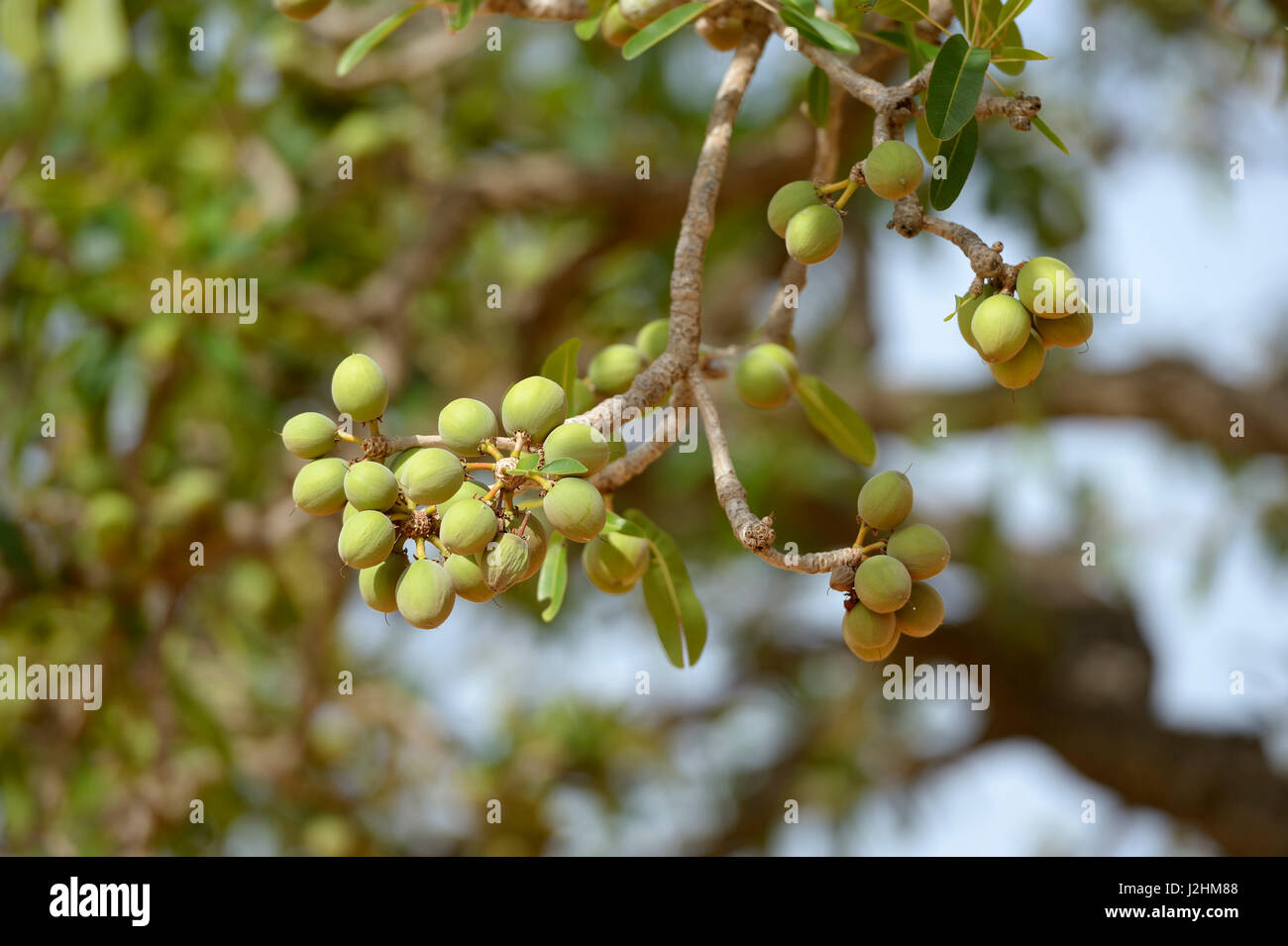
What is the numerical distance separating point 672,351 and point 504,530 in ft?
0.73

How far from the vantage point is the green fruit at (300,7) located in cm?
115

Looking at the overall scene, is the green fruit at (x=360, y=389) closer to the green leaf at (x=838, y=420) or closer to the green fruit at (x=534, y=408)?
the green fruit at (x=534, y=408)

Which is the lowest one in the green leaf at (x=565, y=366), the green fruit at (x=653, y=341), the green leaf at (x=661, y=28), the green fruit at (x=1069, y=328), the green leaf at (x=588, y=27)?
the green fruit at (x=1069, y=328)

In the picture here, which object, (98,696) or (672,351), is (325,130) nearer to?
(98,696)

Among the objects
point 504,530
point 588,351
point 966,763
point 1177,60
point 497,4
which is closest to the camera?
point 504,530

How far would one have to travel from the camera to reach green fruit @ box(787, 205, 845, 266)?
0.84 m

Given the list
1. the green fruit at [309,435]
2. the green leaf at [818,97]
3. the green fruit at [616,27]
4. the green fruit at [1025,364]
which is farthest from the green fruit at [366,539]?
the green leaf at [818,97]

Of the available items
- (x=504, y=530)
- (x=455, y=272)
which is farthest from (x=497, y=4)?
(x=455, y=272)

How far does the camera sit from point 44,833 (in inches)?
102

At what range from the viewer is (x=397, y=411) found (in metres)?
2.51

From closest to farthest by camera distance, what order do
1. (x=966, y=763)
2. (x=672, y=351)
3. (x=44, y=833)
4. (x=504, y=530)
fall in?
(x=504, y=530)
(x=672, y=351)
(x=44, y=833)
(x=966, y=763)

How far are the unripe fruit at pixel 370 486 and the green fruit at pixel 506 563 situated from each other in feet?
0.28

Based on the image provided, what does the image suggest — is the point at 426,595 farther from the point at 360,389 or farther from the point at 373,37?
the point at 373,37

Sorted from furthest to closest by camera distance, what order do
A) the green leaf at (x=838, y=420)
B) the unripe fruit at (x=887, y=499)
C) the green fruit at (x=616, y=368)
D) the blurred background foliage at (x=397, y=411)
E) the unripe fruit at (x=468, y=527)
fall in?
the blurred background foliage at (x=397, y=411)
the green leaf at (x=838, y=420)
the green fruit at (x=616, y=368)
the unripe fruit at (x=887, y=499)
the unripe fruit at (x=468, y=527)
